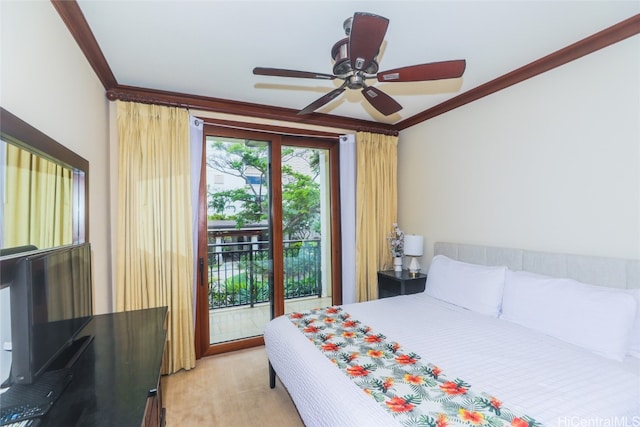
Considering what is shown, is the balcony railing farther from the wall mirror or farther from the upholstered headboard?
the upholstered headboard

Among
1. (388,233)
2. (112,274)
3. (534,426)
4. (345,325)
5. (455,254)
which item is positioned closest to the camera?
(534,426)

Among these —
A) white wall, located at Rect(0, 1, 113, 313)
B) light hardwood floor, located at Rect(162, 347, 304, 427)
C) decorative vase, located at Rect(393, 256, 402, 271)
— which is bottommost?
light hardwood floor, located at Rect(162, 347, 304, 427)

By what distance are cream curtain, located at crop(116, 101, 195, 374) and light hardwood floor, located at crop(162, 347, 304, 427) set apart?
22 cm

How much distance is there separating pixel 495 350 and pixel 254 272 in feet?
8.20

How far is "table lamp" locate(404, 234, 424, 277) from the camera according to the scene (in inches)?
137

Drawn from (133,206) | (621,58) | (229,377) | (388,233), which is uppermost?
(621,58)

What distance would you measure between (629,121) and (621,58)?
1.41 ft

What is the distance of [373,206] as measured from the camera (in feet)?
12.5

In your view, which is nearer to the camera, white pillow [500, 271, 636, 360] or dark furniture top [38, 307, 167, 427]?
dark furniture top [38, 307, 167, 427]

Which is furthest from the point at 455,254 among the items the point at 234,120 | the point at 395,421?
the point at 234,120

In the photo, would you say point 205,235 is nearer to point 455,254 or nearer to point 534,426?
point 455,254

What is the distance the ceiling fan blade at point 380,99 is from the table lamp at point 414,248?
1.69 metres

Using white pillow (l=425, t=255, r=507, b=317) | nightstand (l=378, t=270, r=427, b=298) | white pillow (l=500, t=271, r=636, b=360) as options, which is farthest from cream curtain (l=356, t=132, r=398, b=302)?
white pillow (l=500, t=271, r=636, b=360)

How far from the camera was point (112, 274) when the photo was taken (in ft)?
8.90
